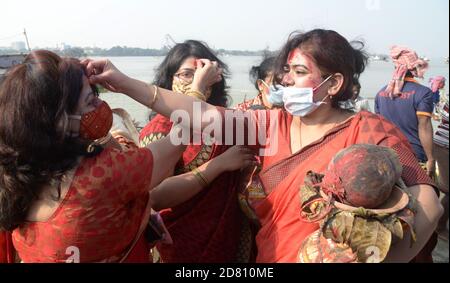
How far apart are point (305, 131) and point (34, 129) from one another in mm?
1097

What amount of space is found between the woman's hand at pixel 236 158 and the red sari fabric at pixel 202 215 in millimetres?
106

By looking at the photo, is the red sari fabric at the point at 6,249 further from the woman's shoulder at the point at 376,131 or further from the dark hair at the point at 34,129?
the woman's shoulder at the point at 376,131

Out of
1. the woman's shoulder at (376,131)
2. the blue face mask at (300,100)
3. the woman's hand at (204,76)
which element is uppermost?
the woman's hand at (204,76)

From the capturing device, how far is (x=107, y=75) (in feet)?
4.88

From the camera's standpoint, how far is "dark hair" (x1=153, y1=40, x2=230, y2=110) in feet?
7.04

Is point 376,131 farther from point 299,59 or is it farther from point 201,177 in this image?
point 201,177

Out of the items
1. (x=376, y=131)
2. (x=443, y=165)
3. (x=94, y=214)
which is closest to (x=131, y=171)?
(x=94, y=214)

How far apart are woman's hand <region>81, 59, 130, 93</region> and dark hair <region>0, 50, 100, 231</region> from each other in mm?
146

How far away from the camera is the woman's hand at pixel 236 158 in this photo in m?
1.79

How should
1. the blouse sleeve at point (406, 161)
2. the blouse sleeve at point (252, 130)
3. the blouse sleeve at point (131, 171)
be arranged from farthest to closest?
the blouse sleeve at point (252, 130), the blouse sleeve at point (406, 161), the blouse sleeve at point (131, 171)

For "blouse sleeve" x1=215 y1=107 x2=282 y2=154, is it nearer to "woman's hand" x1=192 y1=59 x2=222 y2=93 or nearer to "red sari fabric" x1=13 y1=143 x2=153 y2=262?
"woman's hand" x1=192 y1=59 x2=222 y2=93

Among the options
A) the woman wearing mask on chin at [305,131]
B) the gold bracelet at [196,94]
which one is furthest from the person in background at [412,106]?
the gold bracelet at [196,94]

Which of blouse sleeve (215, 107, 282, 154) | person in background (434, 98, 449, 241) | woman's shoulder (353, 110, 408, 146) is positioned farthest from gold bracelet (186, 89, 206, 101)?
person in background (434, 98, 449, 241)
